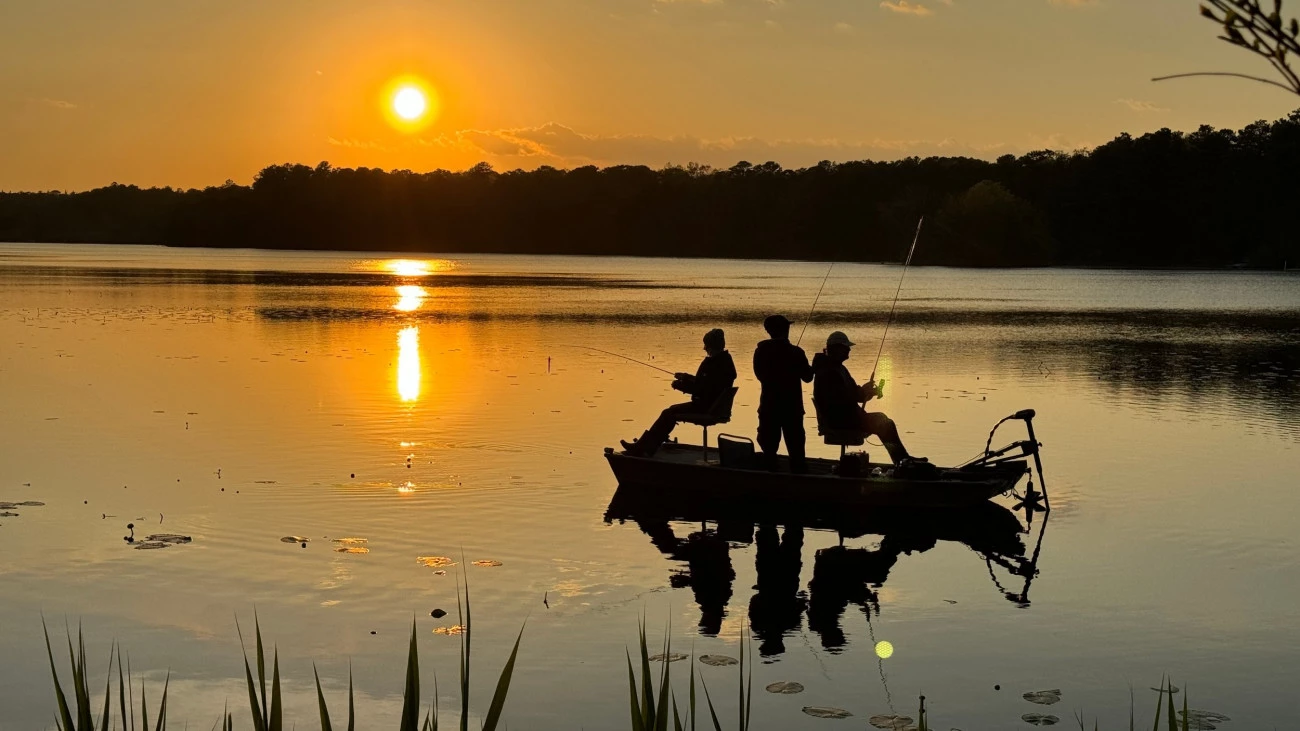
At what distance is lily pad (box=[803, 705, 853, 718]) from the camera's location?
8328mm

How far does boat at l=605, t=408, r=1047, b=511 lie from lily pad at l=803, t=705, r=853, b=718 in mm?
6171

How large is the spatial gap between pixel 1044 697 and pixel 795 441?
673 centimetres

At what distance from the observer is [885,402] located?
82.0ft

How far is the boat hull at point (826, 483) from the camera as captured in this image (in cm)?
1454

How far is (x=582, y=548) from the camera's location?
12945 millimetres

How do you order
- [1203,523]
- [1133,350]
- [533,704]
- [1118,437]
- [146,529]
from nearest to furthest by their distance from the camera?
[533,704], [146,529], [1203,523], [1118,437], [1133,350]

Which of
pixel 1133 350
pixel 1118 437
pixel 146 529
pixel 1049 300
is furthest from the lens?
pixel 1049 300

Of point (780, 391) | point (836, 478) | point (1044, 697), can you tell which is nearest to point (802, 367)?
point (780, 391)

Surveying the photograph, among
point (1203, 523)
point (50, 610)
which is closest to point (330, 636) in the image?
point (50, 610)

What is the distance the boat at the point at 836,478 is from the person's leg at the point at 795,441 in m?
0.20

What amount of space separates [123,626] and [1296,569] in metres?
9.60

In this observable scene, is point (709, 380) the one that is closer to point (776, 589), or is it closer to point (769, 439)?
point (769, 439)

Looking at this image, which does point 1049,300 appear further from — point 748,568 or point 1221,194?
point 1221,194

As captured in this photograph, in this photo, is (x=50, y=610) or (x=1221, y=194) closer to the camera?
(x=50, y=610)
